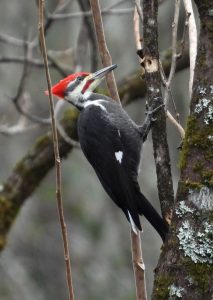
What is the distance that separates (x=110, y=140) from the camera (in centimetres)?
386

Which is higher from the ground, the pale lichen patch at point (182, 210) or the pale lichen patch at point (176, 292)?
the pale lichen patch at point (182, 210)

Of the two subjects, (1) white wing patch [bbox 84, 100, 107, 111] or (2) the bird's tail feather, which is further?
(1) white wing patch [bbox 84, 100, 107, 111]

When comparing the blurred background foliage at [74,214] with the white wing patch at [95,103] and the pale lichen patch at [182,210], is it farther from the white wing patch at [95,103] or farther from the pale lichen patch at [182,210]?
the pale lichen patch at [182,210]

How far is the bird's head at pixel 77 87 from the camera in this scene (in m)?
4.12

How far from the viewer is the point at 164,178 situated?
108 inches

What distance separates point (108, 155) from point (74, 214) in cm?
558

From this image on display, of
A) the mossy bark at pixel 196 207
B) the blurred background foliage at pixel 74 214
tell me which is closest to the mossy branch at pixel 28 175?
the mossy bark at pixel 196 207

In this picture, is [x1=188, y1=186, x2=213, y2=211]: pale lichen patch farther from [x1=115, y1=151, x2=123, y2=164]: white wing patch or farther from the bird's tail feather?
[x1=115, y1=151, x2=123, y2=164]: white wing patch

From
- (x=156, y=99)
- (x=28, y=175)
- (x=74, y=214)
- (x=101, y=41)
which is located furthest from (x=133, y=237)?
(x=74, y=214)

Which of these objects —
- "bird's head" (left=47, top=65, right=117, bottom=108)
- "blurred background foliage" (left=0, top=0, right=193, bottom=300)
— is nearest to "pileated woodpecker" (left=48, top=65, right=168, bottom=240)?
"bird's head" (left=47, top=65, right=117, bottom=108)

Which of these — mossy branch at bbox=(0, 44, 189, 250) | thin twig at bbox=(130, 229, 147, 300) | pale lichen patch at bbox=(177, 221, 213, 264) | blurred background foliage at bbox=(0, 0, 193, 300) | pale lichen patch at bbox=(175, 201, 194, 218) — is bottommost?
pale lichen patch at bbox=(177, 221, 213, 264)

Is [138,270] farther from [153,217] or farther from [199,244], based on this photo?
[199,244]

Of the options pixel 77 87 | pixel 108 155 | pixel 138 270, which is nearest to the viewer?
pixel 138 270

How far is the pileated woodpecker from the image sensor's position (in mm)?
3531
